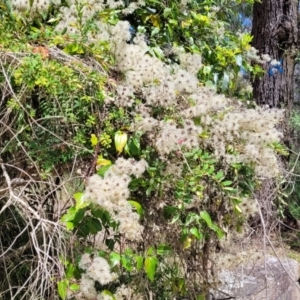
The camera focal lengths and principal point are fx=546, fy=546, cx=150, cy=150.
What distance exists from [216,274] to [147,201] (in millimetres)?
577

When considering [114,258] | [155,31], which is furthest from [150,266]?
[155,31]

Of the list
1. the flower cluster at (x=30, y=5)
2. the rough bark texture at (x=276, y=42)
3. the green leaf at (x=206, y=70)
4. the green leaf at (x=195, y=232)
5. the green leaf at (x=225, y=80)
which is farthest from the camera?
the rough bark texture at (x=276, y=42)

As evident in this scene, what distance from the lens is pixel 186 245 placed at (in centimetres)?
186

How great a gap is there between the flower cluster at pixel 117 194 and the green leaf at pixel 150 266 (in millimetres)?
164

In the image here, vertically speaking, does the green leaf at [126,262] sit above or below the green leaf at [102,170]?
below

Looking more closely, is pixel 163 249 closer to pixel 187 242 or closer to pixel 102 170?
pixel 187 242

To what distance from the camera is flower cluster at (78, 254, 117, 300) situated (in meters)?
1.54

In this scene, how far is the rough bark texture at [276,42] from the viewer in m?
4.67

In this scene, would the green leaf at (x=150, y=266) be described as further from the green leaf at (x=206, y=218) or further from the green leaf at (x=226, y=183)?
the green leaf at (x=226, y=183)

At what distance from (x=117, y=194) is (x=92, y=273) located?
259 mm

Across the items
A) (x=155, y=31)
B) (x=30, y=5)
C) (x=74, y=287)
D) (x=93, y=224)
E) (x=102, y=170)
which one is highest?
(x=30, y=5)

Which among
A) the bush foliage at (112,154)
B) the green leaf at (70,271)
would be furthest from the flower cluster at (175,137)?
the green leaf at (70,271)

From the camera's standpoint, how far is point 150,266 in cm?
174

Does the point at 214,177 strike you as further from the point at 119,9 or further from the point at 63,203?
the point at 119,9
